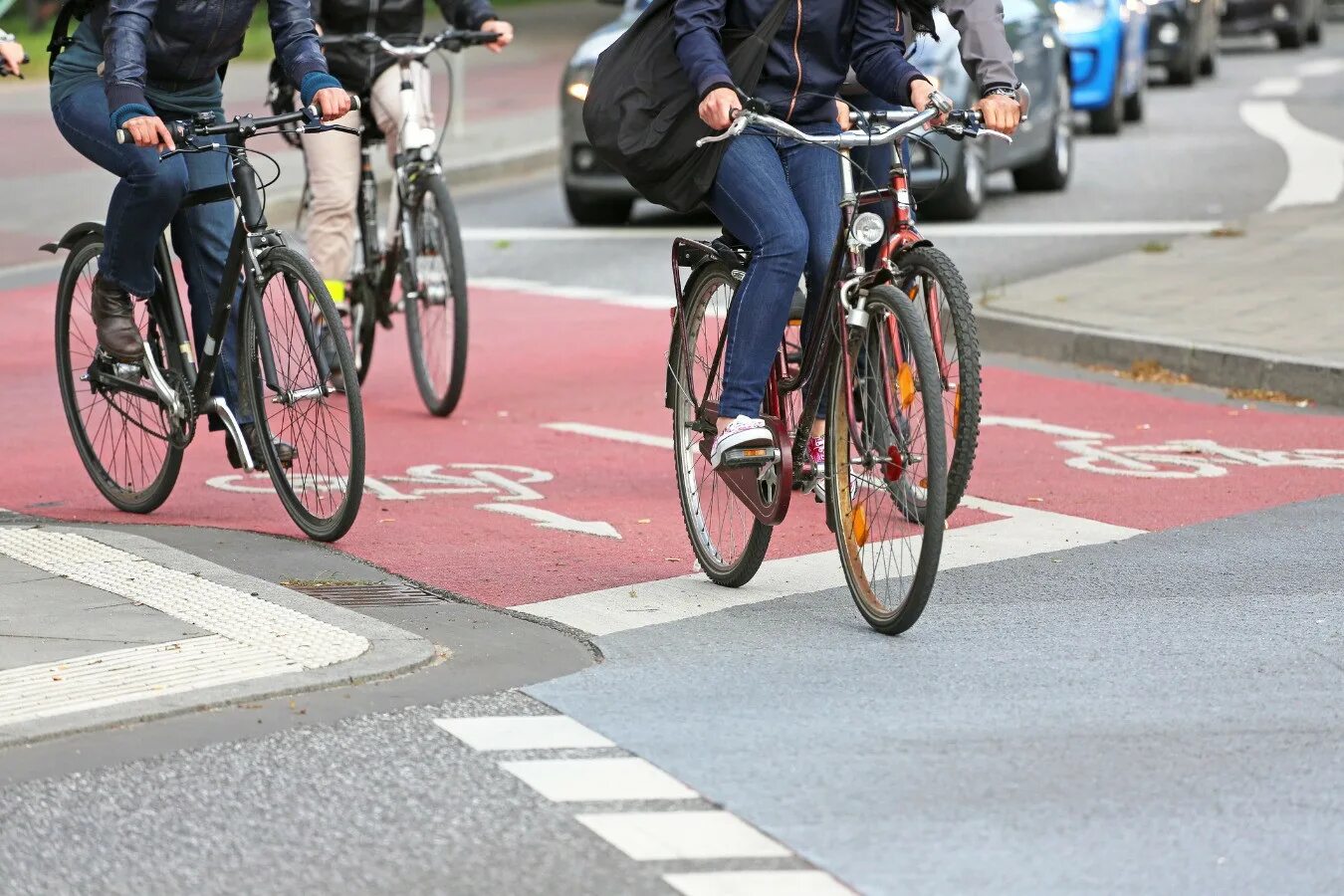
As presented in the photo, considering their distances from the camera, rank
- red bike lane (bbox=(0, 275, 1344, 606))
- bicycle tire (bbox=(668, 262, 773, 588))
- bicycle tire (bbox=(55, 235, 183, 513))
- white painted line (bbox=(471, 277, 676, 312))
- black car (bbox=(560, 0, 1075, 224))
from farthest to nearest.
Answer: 1. black car (bbox=(560, 0, 1075, 224))
2. white painted line (bbox=(471, 277, 676, 312))
3. bicycle tire (bbox=(55, 235, 183, 513))
4. red bike lane (bbox=(0, 275, 1344, 606))
5. bicycle tire (bbox=(668, 262, 773, 588))

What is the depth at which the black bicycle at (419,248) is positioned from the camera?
8984 millimetres

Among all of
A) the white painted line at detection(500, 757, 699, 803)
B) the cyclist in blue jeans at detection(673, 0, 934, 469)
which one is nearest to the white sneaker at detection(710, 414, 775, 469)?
the cyclist in blue jeans at detection(673, 0, 934, 469)

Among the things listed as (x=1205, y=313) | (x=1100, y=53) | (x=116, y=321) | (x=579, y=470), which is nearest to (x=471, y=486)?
(x=579, y=470)

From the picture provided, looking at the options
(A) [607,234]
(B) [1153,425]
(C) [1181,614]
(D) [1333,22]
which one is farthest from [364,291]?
(D) [1333,22]

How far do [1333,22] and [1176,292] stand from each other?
3591 cm

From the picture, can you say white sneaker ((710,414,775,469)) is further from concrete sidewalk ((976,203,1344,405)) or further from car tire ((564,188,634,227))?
car tire ((564,188,634,227))

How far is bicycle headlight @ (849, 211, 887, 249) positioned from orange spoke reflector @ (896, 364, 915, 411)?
0.40 meters

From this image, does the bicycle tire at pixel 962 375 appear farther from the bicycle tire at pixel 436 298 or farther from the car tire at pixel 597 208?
the car tire at pixel 597 208

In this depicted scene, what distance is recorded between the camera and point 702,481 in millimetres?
6312

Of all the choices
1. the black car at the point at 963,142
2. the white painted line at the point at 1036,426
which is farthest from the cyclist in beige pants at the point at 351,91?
the black car at the point at 963,142

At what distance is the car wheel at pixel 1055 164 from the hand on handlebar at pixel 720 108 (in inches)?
450

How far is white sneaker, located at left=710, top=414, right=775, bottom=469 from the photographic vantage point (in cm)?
577

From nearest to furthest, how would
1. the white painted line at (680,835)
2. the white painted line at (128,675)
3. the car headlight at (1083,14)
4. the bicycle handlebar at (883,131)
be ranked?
the white painted line at (680,835), the white painted line at (128,675), the bicycle handlebar at (883,131), the car headlight at (1083,14)

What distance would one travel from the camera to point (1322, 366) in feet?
30.5
